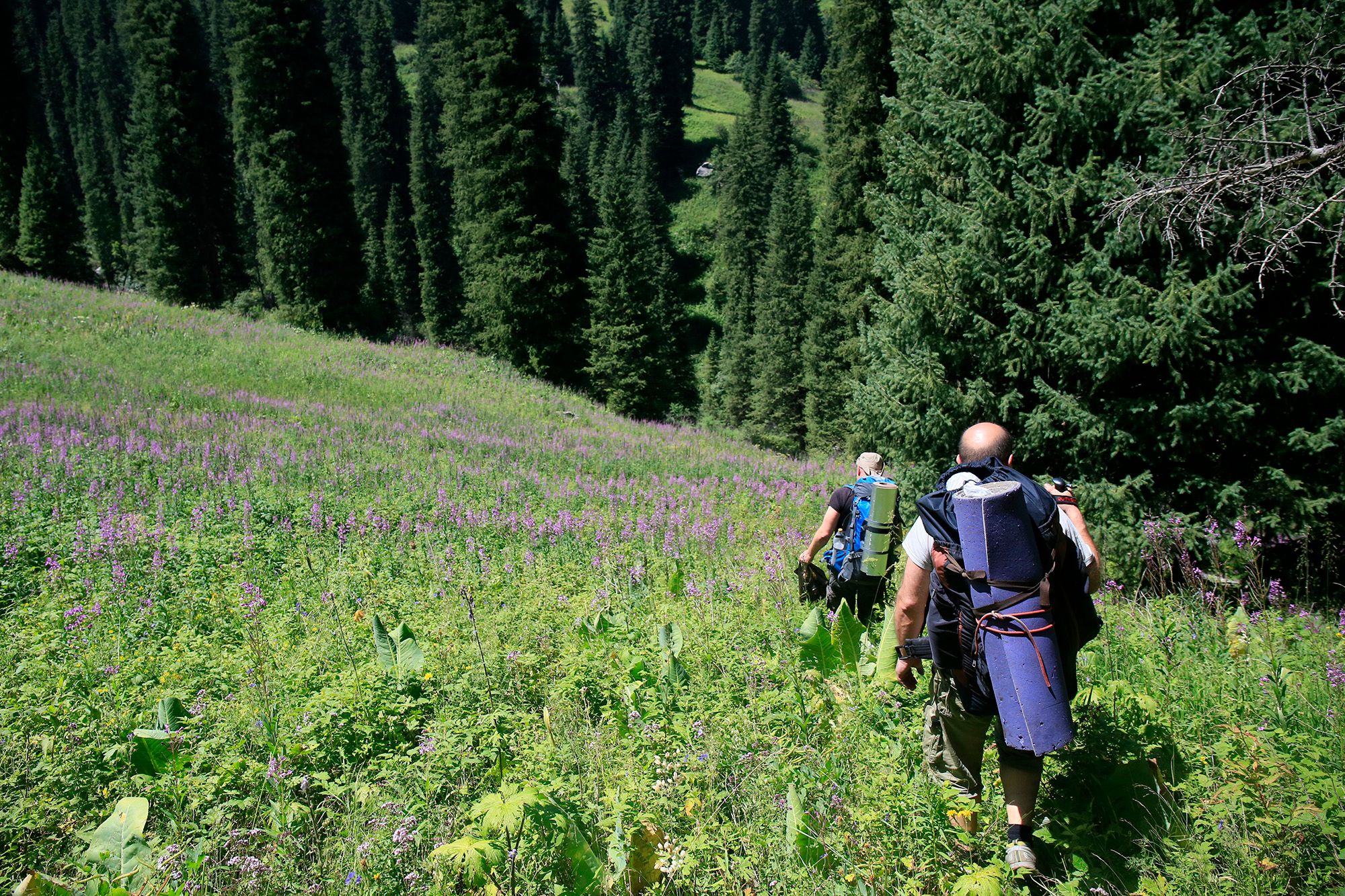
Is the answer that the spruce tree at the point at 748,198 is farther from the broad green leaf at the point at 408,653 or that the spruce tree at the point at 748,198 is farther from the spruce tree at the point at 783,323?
the broad green leaf at the point at 408,653

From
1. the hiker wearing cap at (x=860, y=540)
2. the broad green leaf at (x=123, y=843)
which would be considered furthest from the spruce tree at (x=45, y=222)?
the hiker wearing cap at (x=860, y=540)

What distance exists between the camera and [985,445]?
3111 millimetres

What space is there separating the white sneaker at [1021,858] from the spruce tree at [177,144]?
28006mm

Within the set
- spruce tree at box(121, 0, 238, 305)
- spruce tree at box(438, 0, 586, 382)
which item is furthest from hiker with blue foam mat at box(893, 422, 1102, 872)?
spruce tree at box(121, 0, 238, 305)

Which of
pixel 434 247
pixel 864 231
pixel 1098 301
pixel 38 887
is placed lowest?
pixel 38 887

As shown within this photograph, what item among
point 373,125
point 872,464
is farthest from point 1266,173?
point 373,125

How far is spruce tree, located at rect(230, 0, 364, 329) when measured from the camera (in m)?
20.5

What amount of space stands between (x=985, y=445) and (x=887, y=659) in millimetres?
1672

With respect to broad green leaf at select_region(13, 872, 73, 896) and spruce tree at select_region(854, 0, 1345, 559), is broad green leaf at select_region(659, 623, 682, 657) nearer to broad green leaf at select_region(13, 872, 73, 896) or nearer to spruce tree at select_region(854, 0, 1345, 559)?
broad green leaf at select_region(13, 872, 73, 896)

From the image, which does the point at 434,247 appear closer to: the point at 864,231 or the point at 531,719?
the point at 864,231

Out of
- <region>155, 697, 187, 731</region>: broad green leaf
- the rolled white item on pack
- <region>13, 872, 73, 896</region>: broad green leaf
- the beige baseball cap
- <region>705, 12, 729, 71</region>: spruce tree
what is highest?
<region>705, 12, 729, 71</region>: spruce tree

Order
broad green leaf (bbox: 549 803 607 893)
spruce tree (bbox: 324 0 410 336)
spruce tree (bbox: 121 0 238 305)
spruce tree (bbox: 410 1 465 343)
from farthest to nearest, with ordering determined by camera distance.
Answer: spruce tree (bbox: 324 0 410 336)
spruce tree (bbox: 410 1 465 343)
spruce tree (bbox: 121 0 238 305)
broad green leaf (bbox: 549 803 607 893)

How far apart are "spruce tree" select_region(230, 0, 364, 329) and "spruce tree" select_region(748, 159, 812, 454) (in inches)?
802

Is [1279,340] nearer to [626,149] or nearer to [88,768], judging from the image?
[88,768]
